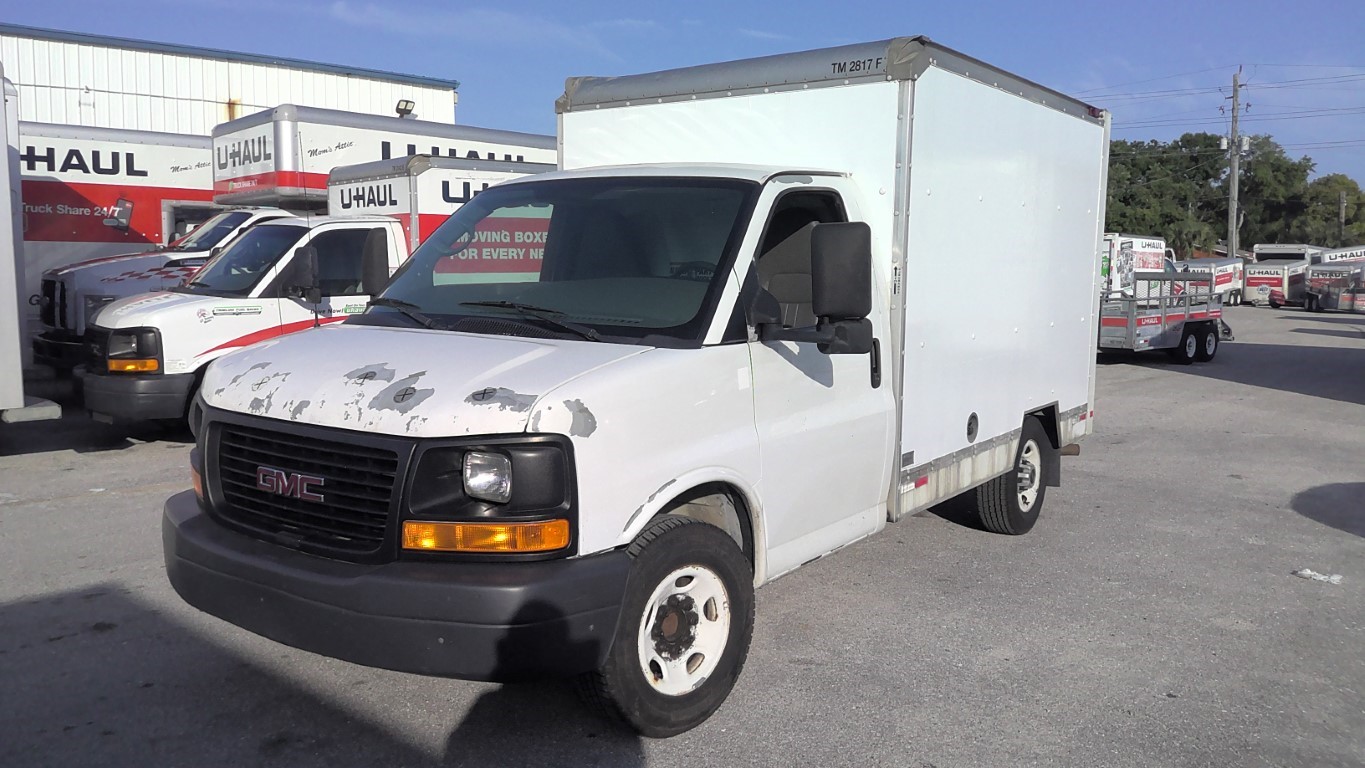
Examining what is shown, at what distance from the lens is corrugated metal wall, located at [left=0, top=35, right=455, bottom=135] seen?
2434 centimetres

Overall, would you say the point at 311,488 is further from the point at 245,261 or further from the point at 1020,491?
the point at 245,261

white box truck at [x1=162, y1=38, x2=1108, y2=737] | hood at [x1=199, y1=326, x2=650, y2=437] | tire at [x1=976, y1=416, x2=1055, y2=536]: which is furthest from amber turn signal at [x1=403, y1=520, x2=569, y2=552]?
tire at [x1=976, y1=416, x2=1055, y2=536]

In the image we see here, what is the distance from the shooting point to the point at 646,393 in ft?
11.9

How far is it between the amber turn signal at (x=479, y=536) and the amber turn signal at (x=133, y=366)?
642 centimetres

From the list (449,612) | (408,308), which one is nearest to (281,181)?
(408,308)

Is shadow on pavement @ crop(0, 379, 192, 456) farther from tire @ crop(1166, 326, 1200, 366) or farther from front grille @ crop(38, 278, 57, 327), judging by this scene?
tire @ crop(1166, 326, 1200, 366)

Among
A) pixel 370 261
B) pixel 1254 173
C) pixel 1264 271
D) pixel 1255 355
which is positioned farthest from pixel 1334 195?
pixel 370 261

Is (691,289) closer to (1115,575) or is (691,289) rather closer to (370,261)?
(370,261)

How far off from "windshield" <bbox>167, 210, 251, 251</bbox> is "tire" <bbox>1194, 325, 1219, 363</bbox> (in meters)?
16.9

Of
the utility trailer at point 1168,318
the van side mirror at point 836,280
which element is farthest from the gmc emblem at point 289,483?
the utility trailer at point 1168,318

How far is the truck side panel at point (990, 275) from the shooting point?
5148 mm

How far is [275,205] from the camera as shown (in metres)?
14.1

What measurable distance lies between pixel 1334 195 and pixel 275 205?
75.3 metres

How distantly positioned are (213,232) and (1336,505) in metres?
11.9
